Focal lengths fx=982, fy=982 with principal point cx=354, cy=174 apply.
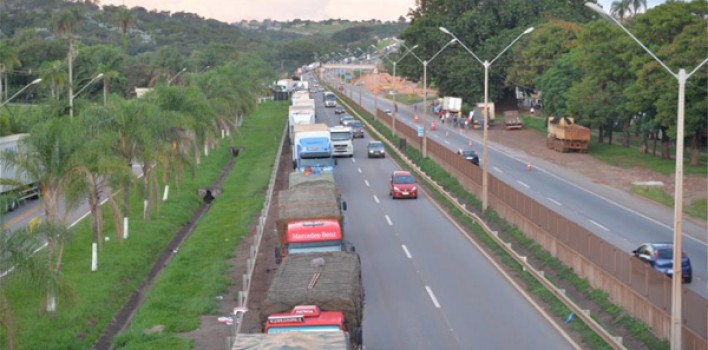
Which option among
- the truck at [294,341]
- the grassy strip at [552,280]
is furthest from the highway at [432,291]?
the truck at [294,341]

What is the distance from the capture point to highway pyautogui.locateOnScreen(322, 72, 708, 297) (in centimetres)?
3700

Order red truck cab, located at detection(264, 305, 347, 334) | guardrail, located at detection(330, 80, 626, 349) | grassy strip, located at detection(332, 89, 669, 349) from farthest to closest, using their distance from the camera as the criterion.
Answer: grassy strip, located at detection(332, 89, 669, 349) → guardrail, located at detection(330, 80, 626, 349) → red truck cab, located at detection(264, 305, 347, 334)

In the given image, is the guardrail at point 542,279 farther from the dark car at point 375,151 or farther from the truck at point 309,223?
the dark car at point 375,151

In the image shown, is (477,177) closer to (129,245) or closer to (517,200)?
(517,200)

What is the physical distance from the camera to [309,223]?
28.9 meters

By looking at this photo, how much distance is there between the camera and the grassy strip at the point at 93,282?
1001 inches

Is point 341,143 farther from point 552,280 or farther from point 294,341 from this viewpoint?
point 294,341

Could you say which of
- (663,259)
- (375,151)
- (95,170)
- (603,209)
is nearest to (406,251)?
(663,259)

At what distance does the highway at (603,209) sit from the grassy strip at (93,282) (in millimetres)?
15367

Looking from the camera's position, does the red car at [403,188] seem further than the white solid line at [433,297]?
Yes

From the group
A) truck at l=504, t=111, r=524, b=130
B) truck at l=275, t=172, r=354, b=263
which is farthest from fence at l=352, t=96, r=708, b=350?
truck at l=504, t=111, r=524, b=130

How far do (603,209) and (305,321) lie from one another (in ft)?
101

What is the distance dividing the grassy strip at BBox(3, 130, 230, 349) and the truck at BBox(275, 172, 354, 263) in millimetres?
5468

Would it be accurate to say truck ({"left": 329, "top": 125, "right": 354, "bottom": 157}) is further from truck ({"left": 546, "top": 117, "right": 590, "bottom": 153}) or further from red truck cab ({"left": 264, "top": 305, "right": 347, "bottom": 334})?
red truck cab ({"left": 264, "top": 305, "right": 347, "bottom": 334})
